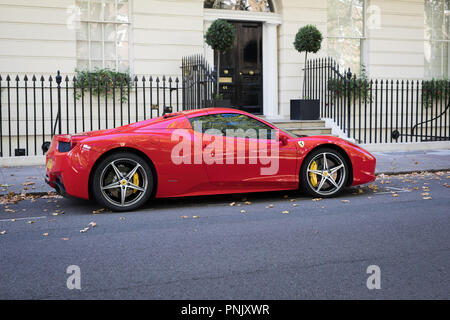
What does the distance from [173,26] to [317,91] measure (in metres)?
4.40

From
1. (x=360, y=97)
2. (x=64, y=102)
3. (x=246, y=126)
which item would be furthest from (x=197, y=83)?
(x=246, y=126)

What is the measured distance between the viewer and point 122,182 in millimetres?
6699

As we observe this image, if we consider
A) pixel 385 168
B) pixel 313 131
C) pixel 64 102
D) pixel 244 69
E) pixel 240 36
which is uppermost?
pixel 240 36

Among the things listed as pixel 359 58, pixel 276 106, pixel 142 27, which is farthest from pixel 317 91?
pixel 142 27

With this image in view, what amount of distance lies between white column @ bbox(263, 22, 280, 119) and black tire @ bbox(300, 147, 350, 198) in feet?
25.9

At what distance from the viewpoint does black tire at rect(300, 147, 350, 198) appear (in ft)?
24.7

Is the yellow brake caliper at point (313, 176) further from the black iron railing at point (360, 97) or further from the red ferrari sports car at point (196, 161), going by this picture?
the black iron railing at point (360, 97)

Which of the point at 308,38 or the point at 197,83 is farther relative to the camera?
the point at 308,38

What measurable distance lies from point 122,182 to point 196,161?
38.0 inches

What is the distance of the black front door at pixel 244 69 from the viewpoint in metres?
15.3

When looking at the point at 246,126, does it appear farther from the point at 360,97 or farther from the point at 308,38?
the point at 308,38

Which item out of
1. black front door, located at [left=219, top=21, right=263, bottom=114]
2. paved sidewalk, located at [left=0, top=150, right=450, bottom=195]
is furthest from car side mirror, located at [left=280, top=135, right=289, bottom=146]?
black front door, located at [left=219, top=21, right=263, bottom=114]

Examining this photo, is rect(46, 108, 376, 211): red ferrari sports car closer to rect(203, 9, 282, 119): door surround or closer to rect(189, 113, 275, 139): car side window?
rect(189, 113, 275, 139): car side window

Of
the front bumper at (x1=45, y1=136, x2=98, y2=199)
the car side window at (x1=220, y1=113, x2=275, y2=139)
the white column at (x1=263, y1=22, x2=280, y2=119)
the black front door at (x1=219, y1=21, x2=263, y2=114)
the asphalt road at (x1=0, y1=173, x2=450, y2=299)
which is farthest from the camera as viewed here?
the white column at (x1=263, y1=22, x2=280, y2=119)
